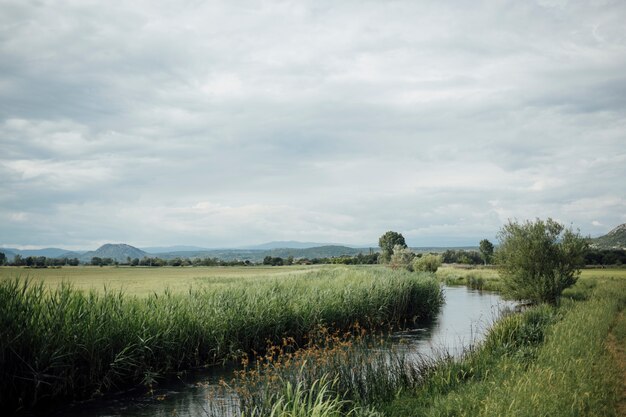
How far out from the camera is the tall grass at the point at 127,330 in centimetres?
1186

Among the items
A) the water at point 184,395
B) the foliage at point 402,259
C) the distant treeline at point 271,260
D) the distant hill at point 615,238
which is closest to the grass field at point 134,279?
the water at point 184,395

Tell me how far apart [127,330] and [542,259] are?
2392 centimetres

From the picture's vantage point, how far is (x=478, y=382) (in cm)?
1065

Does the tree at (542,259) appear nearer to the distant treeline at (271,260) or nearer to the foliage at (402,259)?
the distant treeline at (271,260)

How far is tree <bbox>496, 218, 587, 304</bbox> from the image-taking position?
1096 inches

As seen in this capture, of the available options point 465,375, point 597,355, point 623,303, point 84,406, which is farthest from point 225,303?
point 623,303

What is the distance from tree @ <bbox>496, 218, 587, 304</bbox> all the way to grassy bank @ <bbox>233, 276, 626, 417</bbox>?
40.5 ft

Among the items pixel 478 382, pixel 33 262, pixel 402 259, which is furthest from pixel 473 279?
pixel 33 262

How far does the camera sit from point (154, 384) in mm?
14242

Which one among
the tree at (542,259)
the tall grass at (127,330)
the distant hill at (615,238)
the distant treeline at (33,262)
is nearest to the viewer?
the tall grass at (127,330)

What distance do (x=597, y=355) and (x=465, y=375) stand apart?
325 centimetres

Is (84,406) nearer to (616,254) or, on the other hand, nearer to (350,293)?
(350,293)

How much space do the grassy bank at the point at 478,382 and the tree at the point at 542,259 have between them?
40.5 feet

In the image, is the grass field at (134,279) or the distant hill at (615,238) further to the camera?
the distant hill at (615,238)
